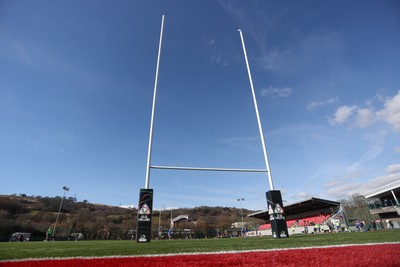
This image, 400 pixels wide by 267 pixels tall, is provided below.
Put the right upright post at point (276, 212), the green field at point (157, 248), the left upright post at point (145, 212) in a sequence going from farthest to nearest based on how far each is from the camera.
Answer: the right upright post at point (276, 212), the left upright post at point (145, 212), the green field at point (157, 248)

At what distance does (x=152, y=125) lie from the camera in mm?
10234

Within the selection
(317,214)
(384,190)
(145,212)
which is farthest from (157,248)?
(384,190)

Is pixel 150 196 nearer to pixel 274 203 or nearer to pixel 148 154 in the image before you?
pixel 148 154

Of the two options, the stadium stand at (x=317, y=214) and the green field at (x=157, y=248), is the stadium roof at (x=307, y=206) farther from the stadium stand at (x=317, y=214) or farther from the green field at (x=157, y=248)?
the green field at (x=157, y=248)

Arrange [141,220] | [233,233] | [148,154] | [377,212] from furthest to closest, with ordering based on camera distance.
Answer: [233,233] < [377,212] < [148,154] < [141,220]

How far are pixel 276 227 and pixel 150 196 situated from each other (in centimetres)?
525

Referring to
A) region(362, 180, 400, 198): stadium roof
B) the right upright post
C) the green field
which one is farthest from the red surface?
region(362, 180, 400, 198): stadium roof

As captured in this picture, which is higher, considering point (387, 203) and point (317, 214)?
point (387, 203)

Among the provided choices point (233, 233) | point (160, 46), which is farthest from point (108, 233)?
point (160, 46)

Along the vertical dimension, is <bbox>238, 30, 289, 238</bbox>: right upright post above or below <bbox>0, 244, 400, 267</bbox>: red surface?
above

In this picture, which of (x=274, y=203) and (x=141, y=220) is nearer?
(x=141, y=220)

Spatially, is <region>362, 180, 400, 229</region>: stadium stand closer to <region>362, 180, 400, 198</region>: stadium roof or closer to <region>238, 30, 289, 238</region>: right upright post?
<region>362, 180, 400, 198</region>: stadium roof

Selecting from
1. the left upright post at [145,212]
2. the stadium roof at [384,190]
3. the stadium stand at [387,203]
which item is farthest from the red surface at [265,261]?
the stadium roof at [384,190]

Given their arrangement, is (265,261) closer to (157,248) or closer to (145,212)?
(157,248)
